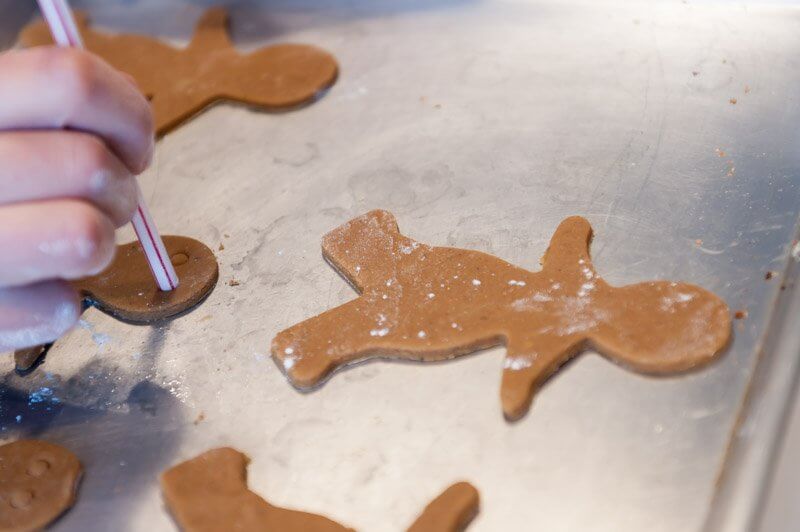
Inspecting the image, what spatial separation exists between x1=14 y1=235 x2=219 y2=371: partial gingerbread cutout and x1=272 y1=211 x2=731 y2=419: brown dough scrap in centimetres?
14

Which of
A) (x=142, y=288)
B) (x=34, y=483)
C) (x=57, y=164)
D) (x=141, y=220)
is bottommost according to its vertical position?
(x=34, y=483)

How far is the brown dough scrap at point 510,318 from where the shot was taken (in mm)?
827

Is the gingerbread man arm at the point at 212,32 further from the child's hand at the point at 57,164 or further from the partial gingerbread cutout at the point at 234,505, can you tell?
the partial gingerbread cutout at the point at 234,505

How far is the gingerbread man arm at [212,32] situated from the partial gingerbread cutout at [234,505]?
2.41 feet

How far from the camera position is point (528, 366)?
83 cm

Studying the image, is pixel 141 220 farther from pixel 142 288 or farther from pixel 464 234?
pixel 464 234

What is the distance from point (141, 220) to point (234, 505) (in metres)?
0.33

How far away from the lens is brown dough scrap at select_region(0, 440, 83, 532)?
807 millimetres

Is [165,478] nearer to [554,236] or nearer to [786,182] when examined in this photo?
[554,236]

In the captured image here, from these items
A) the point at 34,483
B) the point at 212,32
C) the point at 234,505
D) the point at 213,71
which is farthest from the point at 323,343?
the point at 212,32

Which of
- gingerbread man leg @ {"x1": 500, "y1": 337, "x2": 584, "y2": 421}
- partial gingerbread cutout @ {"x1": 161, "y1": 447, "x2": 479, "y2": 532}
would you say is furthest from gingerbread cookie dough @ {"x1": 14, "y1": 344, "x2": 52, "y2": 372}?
gingerbread man leg @ {"x1": 500, "y1": 337, "x2": 584, "y2": 421}

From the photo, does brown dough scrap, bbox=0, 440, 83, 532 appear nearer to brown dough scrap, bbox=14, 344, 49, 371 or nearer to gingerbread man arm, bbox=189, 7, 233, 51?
brown dough scrap, bbox=14, 344, 49, 371

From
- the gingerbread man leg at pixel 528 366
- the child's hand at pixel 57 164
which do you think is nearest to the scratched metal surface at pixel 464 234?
the gingerbread man leg at pixel 528 366

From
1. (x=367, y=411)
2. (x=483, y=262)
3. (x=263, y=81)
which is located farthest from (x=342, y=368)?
(x=263, y=81)
